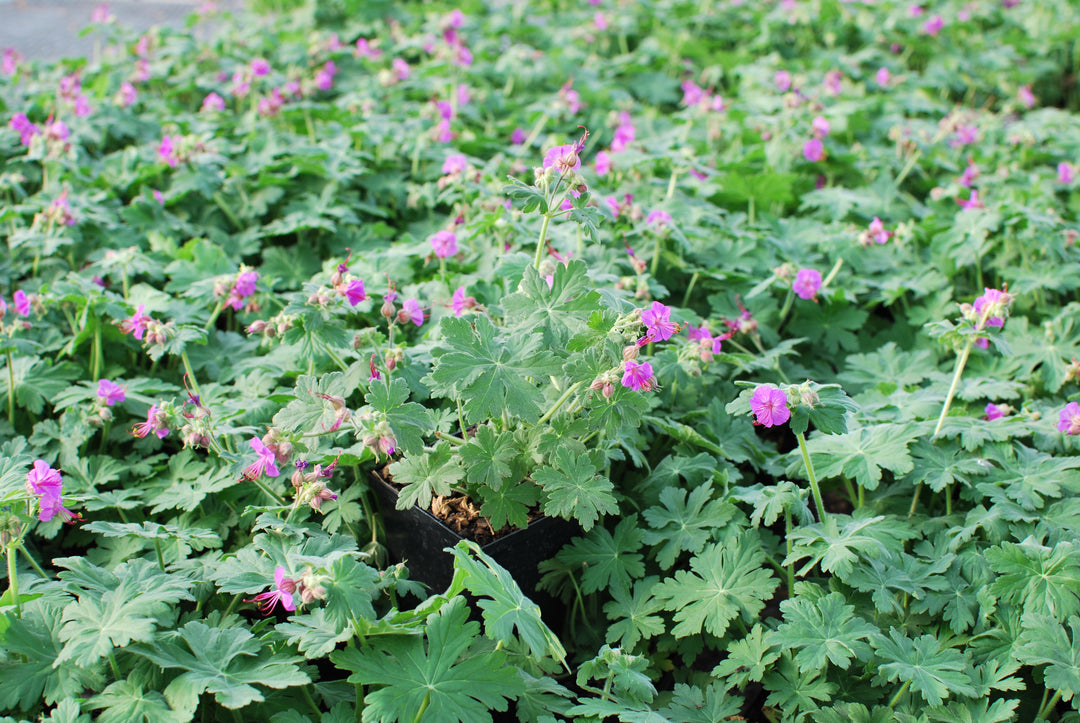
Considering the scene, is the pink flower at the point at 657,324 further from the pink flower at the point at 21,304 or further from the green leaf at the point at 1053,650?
the pink flower at the point at 21,304

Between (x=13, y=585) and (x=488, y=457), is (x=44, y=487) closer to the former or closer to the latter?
(x=13, y=585)

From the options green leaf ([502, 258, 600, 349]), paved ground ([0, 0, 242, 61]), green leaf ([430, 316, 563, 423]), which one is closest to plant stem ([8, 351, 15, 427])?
green leaf ([430, 316, 563, 423])

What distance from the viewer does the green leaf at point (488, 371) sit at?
171 centimetres

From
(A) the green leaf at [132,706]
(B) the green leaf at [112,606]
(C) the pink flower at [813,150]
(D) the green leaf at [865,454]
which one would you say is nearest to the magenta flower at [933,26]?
(C) the pink flower at [813,150]

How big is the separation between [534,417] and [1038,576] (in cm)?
120

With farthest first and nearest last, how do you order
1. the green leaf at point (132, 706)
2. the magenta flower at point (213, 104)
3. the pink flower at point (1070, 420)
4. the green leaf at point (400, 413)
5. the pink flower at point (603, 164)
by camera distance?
A: 1. the magenta flower at point (213, 104)
2. the pink flower at point (603, 164)
3. the pink flower at point (1070, 420)
4. the green leaf at point (400, 413)
5. the green leaf at point (132, 706)

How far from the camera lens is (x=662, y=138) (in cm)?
405

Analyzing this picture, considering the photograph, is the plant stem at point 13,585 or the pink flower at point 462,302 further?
the pink flower at point 462,302

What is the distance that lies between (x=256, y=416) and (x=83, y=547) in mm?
561

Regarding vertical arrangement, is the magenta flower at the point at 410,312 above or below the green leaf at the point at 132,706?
above

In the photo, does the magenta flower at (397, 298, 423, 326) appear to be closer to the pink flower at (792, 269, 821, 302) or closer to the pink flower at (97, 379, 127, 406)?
the pink flower at (97, 379, 127, 406)

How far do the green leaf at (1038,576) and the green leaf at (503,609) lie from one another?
3.45ft

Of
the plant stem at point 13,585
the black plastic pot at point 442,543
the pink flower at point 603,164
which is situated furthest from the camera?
the pink flower at point 603,164

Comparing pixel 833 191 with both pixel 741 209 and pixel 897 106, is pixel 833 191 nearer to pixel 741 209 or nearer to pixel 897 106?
pixel 741 209
